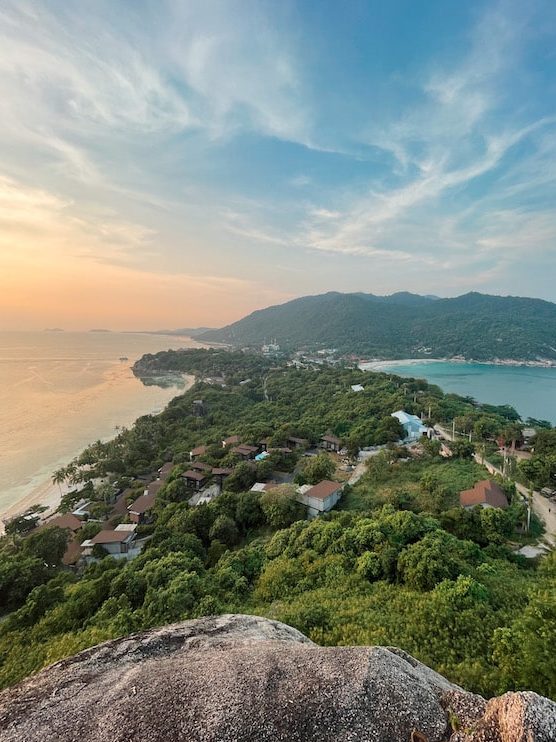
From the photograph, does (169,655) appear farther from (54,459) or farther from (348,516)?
(54,459)

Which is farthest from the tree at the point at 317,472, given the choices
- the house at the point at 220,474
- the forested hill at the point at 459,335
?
the forested hill at the point at 459,335

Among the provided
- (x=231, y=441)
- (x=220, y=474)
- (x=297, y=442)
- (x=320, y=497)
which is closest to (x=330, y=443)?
(x=297, y=442)

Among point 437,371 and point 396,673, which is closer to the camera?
point 396,673

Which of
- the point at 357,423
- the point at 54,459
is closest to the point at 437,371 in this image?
the point at 357,423

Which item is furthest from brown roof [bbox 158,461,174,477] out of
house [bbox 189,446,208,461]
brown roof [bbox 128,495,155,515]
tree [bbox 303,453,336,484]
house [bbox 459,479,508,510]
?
house [bbox 459,479,508,510]

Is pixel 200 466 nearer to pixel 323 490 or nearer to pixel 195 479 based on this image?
pixel 195 479

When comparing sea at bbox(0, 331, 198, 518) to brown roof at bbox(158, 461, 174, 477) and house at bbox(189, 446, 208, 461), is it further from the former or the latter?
house at bbox(189, 446, 208, 461)
